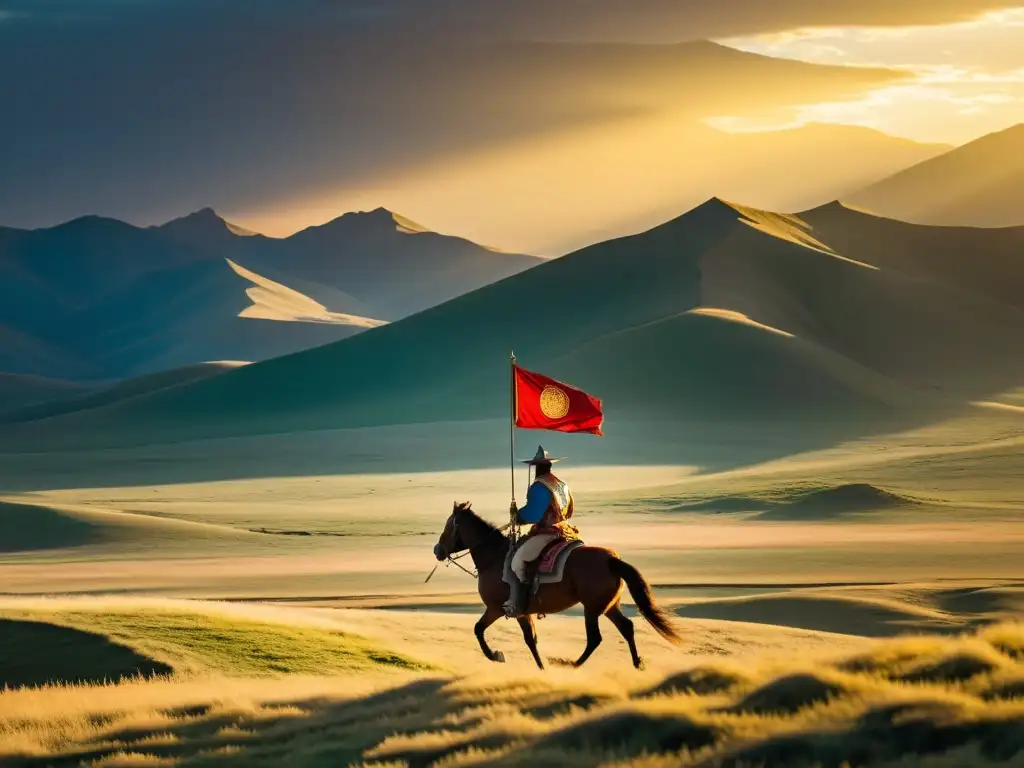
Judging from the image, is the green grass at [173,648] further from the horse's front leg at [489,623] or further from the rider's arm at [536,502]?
the rider's arm at [536,502]

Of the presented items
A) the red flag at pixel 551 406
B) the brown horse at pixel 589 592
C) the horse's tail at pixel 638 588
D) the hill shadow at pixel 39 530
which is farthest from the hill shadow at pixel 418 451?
the horse's tail at pixel 638 588

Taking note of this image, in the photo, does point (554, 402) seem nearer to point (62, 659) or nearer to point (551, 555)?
point (551, 555)

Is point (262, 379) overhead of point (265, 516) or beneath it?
overhead

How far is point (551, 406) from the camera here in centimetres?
1992

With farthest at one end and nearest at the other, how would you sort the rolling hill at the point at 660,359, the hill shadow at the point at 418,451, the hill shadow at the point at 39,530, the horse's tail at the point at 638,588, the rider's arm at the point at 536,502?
the rolling hill at the point at 660,359, the hill shadow at the point at 418,451, the hill shadow at the point at 39,530, the rider's arm at the point at 536,502, the horse's tail at the point at 638,588

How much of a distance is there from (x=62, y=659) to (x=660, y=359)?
13233cm

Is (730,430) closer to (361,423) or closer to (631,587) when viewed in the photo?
(361,423)

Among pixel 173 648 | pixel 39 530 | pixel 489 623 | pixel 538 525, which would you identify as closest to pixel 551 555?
pixel 538 525

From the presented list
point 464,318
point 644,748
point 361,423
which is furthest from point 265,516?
point 464,318

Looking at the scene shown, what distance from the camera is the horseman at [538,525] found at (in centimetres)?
1820

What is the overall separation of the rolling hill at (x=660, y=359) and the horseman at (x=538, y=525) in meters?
113

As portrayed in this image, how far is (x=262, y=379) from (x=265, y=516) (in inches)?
Result: 4223

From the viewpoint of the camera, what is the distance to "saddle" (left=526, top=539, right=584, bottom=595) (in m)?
17.9

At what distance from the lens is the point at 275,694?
17.6 m
